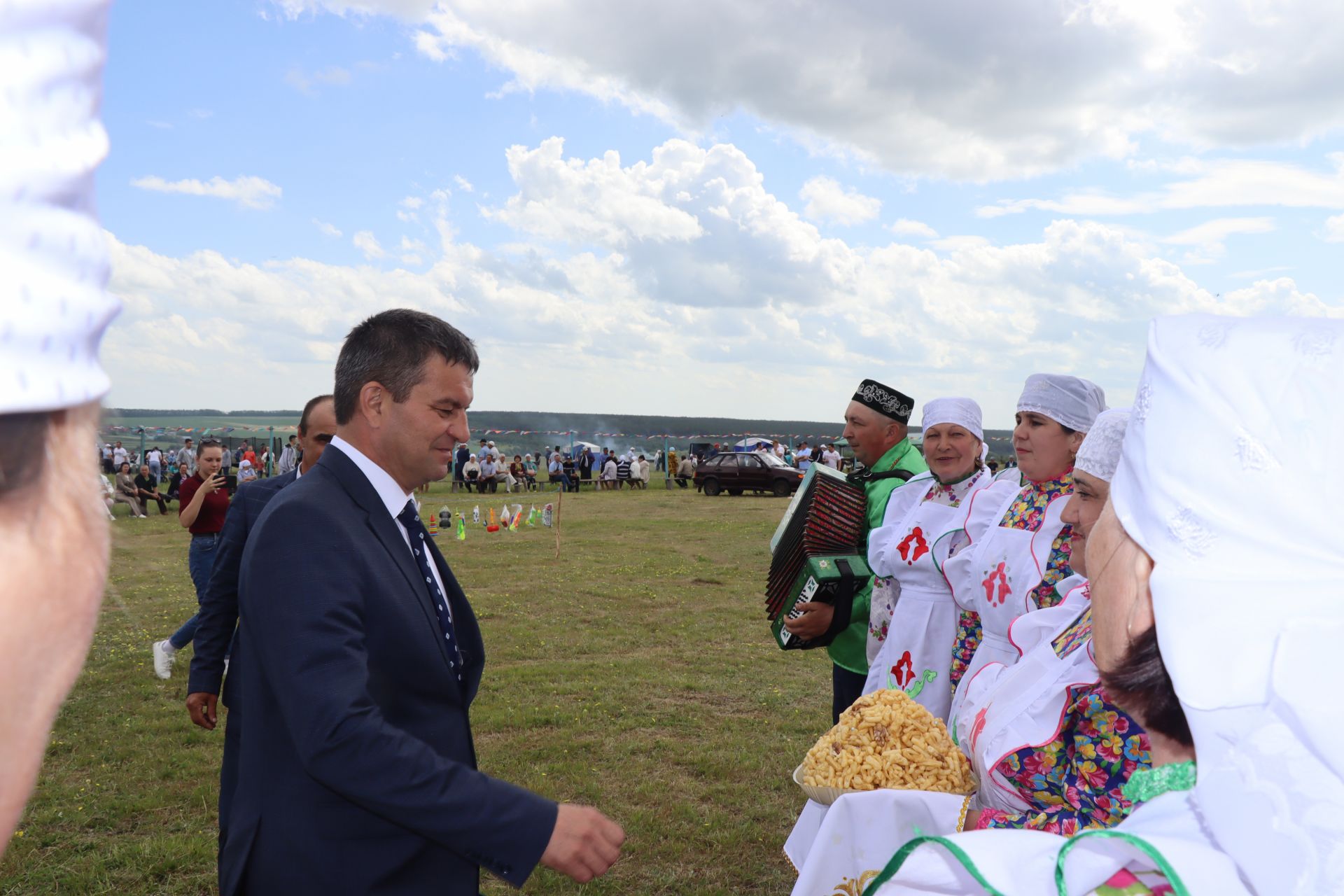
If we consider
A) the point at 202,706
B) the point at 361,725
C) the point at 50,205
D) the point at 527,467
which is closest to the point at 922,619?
the point at 361,725

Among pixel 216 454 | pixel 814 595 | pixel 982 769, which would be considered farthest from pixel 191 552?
pixel 982 769

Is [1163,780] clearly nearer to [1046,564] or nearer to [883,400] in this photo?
[1046,564]

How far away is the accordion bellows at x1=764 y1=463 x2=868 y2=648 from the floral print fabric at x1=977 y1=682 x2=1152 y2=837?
8.09 ft

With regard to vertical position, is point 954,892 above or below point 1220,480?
below

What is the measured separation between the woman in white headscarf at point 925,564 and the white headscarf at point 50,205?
4.16 m

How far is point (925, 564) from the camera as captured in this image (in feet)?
14.5

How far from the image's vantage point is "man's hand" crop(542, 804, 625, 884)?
6.23ft

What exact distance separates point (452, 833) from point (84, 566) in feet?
5.07

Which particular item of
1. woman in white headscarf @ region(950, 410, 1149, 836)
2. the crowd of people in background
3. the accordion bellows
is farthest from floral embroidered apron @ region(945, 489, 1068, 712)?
the crowd of people in background

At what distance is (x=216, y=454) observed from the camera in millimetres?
8297

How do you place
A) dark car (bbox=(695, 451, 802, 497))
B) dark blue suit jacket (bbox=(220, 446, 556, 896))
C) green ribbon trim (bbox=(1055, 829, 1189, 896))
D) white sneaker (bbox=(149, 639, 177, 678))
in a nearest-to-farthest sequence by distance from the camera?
green ribbon trim (bbox=(1055, 829, 1189, 896)), dark blue suit jacket (bbox=(220, 446, 556, 896)), white sneaker (bbox=(149, 639, 177, 678)), dark car (bbox=(695, 451, 802, 497))

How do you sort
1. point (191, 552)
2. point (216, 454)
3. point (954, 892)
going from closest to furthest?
point (954, 892) → point (191, 552) → point (216, 454)

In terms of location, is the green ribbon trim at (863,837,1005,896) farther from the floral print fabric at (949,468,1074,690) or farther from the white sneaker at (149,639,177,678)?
the white sneaker at (149,639,177,678)

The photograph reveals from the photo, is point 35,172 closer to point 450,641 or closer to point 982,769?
point 450,641
